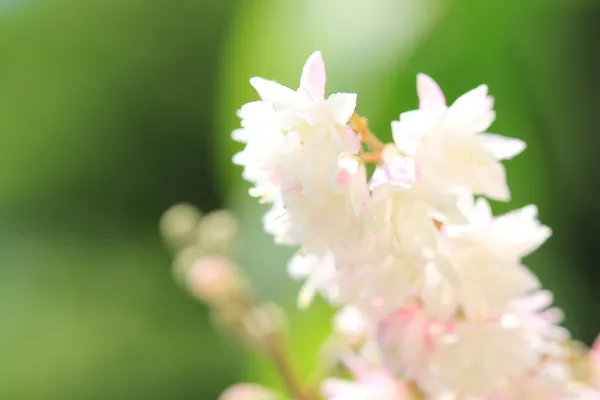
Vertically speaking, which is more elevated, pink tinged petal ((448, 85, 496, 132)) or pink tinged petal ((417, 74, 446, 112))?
pink tinged petal ((417, 74, 446, 112))

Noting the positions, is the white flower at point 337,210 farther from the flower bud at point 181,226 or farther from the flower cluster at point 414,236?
the flower bud at point 181,226

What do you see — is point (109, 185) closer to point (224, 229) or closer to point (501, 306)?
point (224, 229)

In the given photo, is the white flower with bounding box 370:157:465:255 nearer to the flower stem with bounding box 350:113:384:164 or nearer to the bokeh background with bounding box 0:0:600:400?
the flower stem with bounding box 350:113:384:164

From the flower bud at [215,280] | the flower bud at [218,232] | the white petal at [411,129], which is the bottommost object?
the white petal at [411,129]

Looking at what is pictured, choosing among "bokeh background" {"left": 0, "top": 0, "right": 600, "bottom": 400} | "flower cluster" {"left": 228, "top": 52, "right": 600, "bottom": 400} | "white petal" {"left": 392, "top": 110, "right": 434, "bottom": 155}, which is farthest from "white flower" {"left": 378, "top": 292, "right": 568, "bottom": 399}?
"bokeh background" {"left": 0, "top": 0, "right": 600, "bottom": 400}

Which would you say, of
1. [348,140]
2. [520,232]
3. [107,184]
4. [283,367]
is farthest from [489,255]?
[107,184]

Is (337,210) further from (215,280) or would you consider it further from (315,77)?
(215,280)

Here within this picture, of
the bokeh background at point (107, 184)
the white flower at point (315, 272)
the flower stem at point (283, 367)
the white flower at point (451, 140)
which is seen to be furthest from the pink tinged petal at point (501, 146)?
the bokeh background at point (107, 184)

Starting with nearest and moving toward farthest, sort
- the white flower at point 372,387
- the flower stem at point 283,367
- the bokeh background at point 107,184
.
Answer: the white flower at point 372,387 < the flower stem at point 283,367 < the bokeh background at point 107,184
